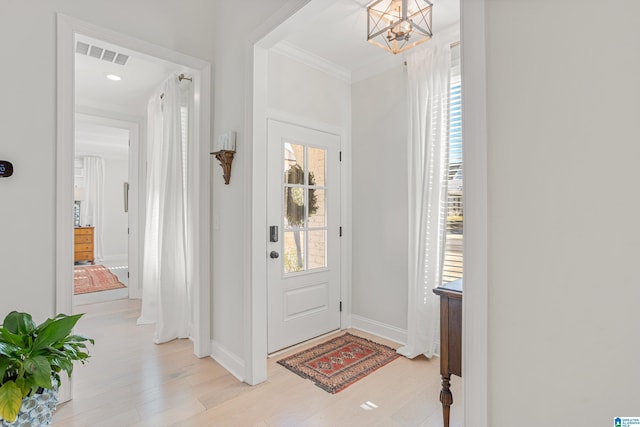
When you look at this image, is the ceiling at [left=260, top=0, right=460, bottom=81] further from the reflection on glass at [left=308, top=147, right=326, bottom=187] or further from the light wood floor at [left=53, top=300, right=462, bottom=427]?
the light wood floor at [left=53, top=300, right=462, bottom=427]

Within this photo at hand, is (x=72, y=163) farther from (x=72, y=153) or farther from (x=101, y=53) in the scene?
(x=101, y=53)

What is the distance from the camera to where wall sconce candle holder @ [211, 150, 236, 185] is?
239 centimetres

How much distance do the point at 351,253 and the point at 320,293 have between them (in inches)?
21.5

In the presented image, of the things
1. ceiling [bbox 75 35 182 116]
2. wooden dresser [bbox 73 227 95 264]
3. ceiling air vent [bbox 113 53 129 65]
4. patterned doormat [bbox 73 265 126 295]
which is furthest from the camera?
wooden dresser [bbox 73 227 95 264]

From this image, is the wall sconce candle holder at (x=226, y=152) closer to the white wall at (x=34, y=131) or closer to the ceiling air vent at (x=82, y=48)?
the white wall at (x=34, y=131)

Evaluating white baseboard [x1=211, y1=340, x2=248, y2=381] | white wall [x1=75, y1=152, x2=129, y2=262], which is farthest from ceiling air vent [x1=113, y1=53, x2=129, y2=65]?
white wall [x1=75, y1=152, x2=129, y2=262]

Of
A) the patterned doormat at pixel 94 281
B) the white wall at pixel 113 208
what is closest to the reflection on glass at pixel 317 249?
the patterned doormat at pixel 94 281

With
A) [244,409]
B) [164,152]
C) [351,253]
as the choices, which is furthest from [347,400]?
[164,152]

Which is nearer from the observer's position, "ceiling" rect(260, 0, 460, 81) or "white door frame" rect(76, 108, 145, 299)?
"ceiling" rect(260, 0, 460, 81)

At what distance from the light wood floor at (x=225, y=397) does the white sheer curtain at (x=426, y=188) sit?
29cm

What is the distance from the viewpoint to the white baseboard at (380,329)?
2975mm

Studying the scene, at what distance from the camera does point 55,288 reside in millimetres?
1928

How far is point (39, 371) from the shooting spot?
2.95 feet

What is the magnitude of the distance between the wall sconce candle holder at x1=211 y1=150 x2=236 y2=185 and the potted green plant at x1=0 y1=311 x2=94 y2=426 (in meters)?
1.50
